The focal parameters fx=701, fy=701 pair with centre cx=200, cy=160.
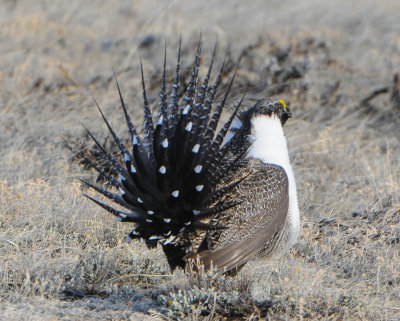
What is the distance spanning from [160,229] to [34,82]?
4.68 m

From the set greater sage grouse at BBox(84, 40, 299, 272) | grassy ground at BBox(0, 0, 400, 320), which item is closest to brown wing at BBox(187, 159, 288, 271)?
greater sage grouse at BBox(84, 40, 299, 272)

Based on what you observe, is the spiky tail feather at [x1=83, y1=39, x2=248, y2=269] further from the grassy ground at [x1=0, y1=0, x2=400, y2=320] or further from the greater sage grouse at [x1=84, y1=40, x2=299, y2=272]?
the grassy ground at [x1=0, y1=0, x2=400, y2=320]

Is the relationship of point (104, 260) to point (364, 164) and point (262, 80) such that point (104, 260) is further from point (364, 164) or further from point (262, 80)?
point (262, 80)

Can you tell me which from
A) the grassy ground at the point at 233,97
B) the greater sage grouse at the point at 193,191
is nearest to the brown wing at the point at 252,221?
the greater sage grouse at the point at 193,191

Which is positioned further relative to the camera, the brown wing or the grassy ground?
the brown wing

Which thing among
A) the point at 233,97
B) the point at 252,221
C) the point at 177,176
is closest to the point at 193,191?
the point at 177,176

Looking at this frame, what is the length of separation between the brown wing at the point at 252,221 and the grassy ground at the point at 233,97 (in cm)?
12

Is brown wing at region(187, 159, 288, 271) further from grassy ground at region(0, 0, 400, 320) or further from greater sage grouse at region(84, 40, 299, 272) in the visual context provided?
grassy ground at region(0, 0, 400, 320)

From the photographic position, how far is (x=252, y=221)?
3.51 metres

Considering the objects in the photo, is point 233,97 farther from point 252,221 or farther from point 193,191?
point 193,191

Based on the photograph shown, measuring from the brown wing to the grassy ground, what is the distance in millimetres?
121

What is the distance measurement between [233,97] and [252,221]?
403 cm

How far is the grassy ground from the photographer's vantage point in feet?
10.7

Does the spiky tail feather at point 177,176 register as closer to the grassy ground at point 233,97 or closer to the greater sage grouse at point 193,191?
the greater sage grouse at point 193,191
